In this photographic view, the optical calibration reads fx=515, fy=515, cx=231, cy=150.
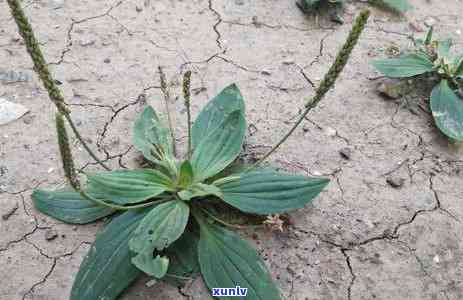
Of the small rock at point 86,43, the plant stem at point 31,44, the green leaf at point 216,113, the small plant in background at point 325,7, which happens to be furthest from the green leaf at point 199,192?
the small plant in background at point 325,7

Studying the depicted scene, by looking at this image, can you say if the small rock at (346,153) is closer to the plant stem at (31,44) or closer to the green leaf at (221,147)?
the green leaf at (221,147)

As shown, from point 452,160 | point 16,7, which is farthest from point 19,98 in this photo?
point 452,160

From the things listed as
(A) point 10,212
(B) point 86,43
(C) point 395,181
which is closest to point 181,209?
(A) point 10,212

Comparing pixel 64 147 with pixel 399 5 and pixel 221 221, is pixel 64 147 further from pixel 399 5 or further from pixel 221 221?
pixel 399 5

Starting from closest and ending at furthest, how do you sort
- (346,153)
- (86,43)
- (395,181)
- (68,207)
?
(68,207)
(395,181)
(346,153)
(86,43)

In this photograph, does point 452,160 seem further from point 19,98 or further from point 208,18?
point 19,98

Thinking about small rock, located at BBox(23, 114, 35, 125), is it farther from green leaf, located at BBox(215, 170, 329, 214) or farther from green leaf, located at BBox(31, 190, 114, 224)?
green leaf, located at BBox(215, 170, 329, 214)
